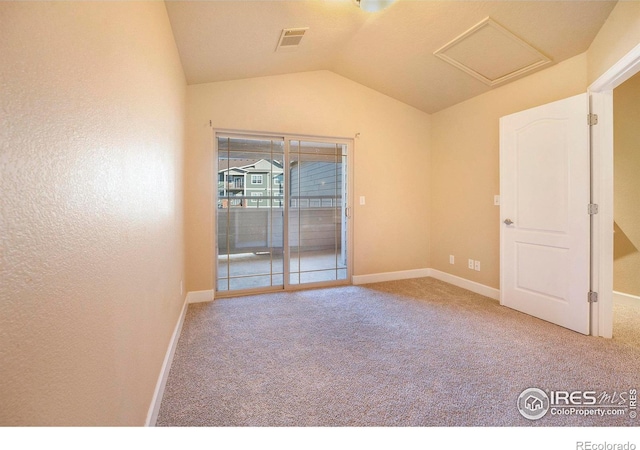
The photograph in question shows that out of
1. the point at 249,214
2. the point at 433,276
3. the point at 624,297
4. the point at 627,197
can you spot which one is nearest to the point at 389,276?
the point at 433,276

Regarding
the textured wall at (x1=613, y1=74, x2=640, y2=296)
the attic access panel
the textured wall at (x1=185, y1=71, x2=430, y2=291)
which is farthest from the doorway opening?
the textured wall at (x1=185, y1=71, x2=430, y2=291)

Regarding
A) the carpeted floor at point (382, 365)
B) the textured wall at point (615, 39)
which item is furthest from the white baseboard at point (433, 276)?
the textured wall at point (615, 39)

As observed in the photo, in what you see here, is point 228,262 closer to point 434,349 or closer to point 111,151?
point 434,349

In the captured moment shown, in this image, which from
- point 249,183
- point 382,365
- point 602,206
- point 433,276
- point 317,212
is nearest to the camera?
point 382,365

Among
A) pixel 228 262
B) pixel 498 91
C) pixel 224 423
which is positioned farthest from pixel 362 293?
pixel 498 91

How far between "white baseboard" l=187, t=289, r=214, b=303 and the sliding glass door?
15 centimetres

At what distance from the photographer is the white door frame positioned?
2.29m

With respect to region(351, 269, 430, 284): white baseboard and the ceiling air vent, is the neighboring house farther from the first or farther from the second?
region(351, 269, 430, 284): white baseboard

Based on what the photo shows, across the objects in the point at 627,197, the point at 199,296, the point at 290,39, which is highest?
the point at 290,39

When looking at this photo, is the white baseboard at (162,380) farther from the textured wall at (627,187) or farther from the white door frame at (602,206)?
the textured wall at (627,187)

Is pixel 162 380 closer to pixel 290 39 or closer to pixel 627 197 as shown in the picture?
pixel 290 39

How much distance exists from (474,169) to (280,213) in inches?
100

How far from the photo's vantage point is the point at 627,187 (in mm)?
3156

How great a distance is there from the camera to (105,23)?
37.4 inches
